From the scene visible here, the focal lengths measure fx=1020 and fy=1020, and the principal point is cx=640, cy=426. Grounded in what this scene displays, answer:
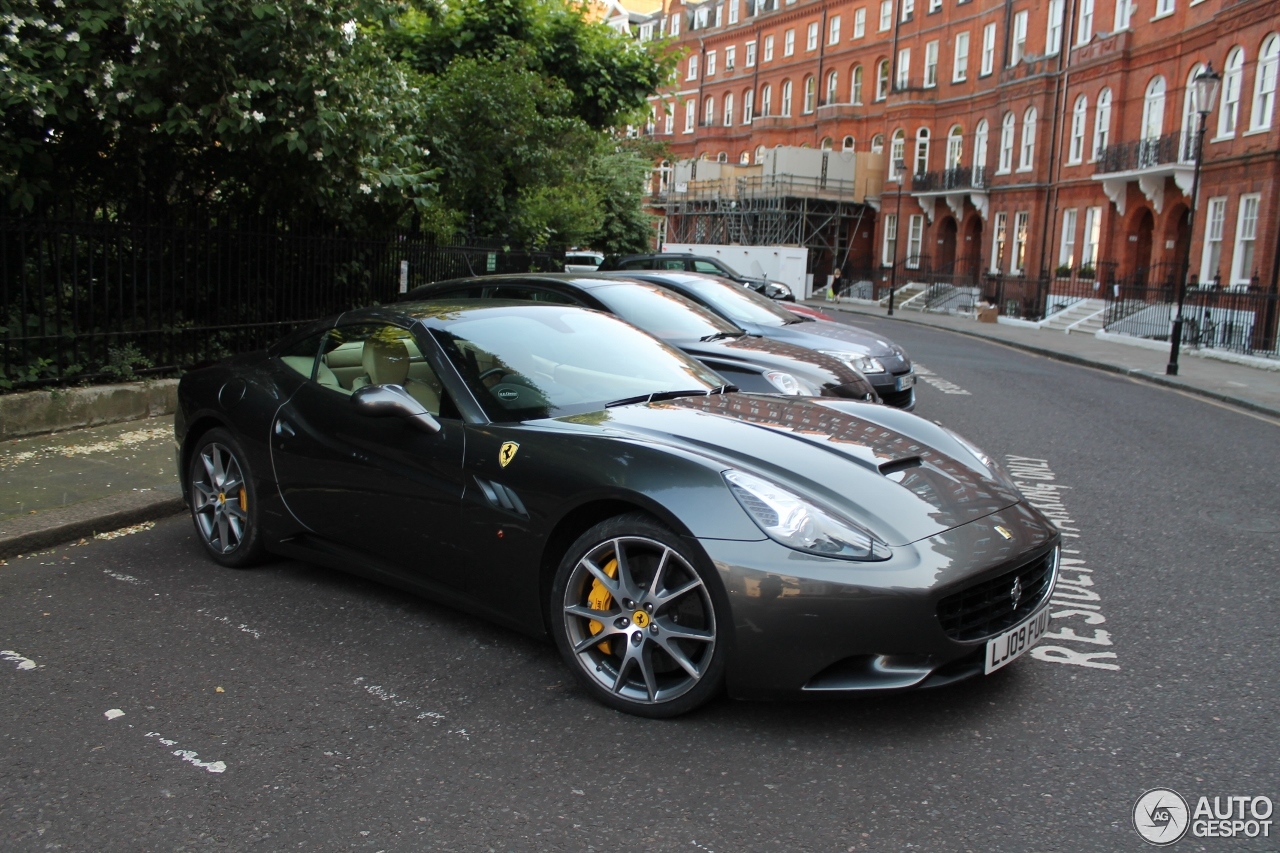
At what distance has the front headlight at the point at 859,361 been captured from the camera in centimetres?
952

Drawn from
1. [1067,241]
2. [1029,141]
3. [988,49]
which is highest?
[988,49]

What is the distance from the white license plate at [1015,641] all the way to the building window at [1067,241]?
115 feet

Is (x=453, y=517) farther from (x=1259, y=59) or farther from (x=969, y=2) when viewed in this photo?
(x=969, y=2)

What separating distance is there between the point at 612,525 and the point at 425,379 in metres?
1.36

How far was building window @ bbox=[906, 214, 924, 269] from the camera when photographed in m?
47.2

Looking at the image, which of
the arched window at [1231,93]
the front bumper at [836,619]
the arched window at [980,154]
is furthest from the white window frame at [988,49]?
the front bumper at [836,619]

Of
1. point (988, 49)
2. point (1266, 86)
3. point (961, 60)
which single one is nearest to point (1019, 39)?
point (988, 49)

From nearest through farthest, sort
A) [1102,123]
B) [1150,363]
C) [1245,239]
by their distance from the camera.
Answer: [1150,363]
[1245,239]
[1102,123]

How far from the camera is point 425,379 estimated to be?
4.53 meters

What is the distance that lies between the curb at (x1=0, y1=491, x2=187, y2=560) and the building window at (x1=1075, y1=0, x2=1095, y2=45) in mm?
36794

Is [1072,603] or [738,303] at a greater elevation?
[738,303]

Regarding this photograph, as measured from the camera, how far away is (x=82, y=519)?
577 cm

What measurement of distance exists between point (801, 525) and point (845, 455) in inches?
24.2
